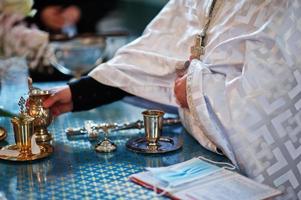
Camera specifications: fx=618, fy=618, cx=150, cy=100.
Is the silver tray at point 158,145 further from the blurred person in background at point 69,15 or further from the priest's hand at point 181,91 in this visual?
the blurred person in background at point 69,15

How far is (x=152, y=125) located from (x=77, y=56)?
0.87 meters

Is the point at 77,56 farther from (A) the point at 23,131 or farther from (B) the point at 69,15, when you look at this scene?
(B) the point at 69,15

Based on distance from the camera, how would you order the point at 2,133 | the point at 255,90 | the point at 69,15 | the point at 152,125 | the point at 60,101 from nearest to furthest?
the point at 255,90
the point at 152,125
the point at 2,133
the point at 60,101
the point at 69,15

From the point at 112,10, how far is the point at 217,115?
7.95ft

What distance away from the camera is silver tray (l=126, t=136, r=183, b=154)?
58.2 inches

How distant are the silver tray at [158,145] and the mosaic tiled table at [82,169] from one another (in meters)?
0.01

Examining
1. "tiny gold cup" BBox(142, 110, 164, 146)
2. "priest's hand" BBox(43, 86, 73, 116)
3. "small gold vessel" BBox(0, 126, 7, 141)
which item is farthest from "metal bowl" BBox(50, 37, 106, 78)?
"tiny gold cup" BBox(142, 110, 164, 146)

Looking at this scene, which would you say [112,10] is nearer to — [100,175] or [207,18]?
[207,18]

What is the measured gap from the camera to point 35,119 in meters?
1.53

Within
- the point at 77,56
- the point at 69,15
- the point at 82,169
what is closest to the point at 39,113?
the point at 82,169

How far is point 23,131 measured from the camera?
1.40 meters

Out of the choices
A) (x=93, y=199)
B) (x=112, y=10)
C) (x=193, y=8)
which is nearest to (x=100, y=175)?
(x=93, y=199)

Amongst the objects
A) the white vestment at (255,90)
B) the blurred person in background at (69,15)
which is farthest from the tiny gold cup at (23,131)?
the blurred person in background at (69,15)

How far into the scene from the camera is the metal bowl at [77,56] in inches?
87.8
